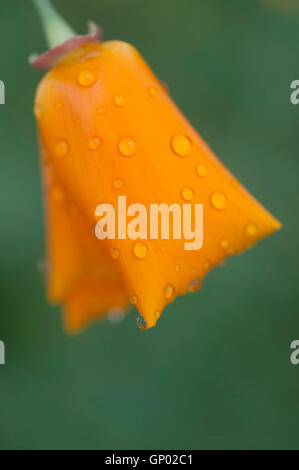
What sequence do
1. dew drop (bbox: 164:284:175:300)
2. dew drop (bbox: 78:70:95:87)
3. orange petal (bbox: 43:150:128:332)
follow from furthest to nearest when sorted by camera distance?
orange petal (bbox: 43:150:128:332), dew drop (bbox: 78:70:95:87), dew drop (bbox: 164:284:175:300)

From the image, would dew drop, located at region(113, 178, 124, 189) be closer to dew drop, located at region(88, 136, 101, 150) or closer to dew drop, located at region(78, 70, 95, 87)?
dew drop, located at region(88, 136, 101, 150)

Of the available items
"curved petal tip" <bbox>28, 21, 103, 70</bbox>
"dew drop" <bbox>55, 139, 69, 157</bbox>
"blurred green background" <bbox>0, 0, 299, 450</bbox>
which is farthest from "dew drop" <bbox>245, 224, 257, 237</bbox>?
"blurred green background" <bbox>0, 0, 299, 450</bbox>

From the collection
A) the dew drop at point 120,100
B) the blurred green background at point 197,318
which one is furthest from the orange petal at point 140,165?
the blurred green background at point 197,318

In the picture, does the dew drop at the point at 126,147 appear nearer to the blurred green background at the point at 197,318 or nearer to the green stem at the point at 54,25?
the green stem at the point at 54,25

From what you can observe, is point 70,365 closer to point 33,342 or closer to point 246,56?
point 33,342

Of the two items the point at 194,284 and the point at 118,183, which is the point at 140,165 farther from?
the point at 194,284

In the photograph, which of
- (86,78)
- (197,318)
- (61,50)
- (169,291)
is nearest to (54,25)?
(61,50)
